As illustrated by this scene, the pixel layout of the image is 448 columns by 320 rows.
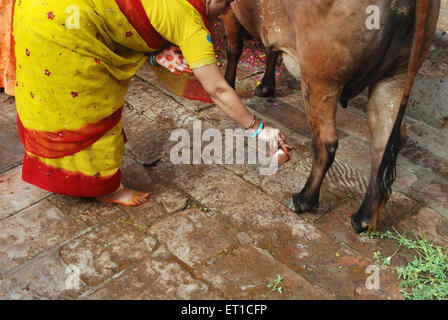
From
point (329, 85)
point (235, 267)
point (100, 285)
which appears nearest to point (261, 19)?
point (329, 85)

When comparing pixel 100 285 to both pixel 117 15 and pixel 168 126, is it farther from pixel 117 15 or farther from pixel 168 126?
pixel 168 126

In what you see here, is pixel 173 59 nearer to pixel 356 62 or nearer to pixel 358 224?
pixel 356 62

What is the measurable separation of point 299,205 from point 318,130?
0.50 m

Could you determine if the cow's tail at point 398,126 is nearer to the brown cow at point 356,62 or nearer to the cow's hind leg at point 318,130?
the brown cow at point 356,62

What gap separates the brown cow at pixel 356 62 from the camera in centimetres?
231

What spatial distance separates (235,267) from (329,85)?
1100 millimetres

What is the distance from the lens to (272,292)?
2.45m

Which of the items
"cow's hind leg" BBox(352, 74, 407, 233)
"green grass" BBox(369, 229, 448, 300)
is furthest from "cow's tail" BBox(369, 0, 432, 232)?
"green grass" BBox(369, 229, 448, 300)

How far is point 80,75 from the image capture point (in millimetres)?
2496

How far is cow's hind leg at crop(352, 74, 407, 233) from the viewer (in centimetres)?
261

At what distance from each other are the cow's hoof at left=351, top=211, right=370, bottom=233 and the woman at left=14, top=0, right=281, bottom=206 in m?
0.68

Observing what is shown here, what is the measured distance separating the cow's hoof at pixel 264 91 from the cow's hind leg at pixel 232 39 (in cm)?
24

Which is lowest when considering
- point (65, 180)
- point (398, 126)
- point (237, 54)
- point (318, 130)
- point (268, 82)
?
point (268, 82)

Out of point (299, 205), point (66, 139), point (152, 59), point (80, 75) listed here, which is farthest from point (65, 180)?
point (299, 205)
